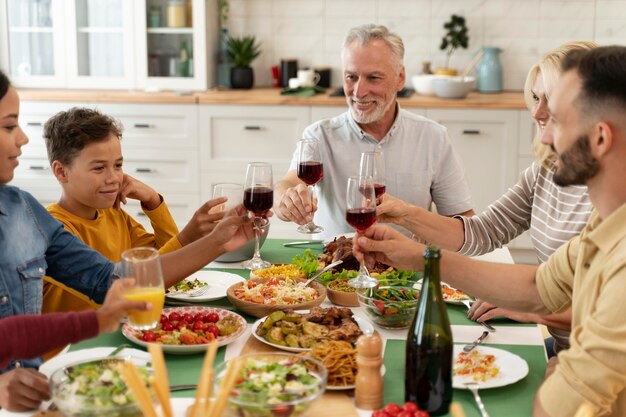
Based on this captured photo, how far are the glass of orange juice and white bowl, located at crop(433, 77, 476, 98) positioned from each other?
11.6 ft

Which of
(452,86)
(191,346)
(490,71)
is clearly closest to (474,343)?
(191,346)

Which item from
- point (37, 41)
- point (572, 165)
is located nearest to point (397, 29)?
point (37, 41)

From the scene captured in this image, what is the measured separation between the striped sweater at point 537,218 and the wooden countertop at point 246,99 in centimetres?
223

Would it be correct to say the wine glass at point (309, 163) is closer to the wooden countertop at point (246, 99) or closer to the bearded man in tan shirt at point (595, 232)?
the bearded man in tan shirt at point (595, 232)

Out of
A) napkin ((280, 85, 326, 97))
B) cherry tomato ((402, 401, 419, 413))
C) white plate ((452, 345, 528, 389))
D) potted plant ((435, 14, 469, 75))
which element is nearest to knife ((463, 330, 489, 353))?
white plate ((452, 345, 528, 389))

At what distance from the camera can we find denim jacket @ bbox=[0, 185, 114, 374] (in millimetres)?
1879

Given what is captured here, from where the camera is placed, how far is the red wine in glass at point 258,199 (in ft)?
6.98

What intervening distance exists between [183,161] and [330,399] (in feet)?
11.9

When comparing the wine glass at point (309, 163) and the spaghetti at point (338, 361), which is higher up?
the wine glass at point (309, 163)

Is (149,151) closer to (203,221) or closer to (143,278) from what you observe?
(203,221)

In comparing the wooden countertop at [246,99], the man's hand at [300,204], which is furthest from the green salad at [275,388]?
the wooden countertop at [246,99]

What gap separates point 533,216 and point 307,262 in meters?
0.69

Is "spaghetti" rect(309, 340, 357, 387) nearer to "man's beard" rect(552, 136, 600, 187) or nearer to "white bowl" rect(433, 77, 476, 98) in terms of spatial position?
"man's beard" rect(552, 136, 600, 187)

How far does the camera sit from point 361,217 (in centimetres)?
198
